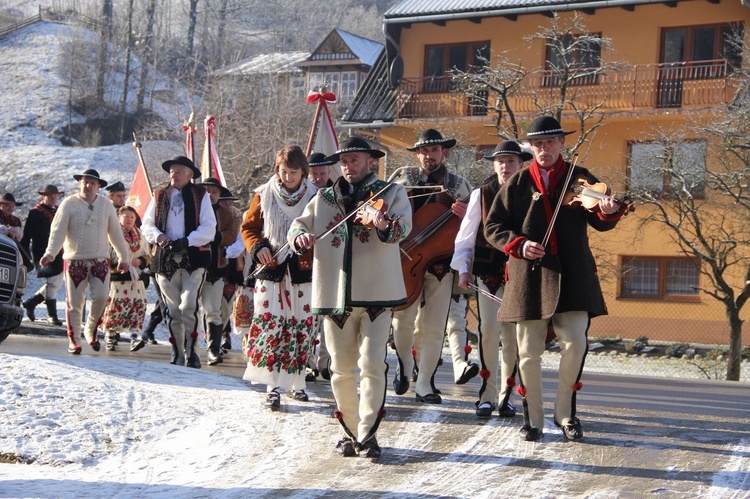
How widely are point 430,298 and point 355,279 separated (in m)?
2.36

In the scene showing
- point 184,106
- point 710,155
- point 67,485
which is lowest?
point 67,485

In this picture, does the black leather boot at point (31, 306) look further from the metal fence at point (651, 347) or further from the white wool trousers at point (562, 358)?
the white wool trousers at point (562, 358)

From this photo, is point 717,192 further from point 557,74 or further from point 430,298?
point 430,298

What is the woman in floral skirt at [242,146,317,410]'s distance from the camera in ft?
29.8

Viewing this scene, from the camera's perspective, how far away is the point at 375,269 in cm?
745

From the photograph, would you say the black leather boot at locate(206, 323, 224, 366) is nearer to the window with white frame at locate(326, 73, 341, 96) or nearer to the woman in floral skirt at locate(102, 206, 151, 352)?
the woman in floral skirt at locate(102, 206, 151, 352)

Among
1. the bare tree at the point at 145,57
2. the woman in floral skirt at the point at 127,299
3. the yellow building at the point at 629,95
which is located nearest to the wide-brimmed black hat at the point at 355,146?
the woman in floral skirt at the point at 127,299

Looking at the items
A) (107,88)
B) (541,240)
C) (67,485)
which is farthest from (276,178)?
(107,88)

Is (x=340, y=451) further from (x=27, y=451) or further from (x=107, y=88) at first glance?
(x=107, y=88)

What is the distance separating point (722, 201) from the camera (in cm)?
2548

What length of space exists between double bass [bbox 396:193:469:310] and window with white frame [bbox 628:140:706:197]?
12635mm

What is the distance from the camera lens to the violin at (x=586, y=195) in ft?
23.2

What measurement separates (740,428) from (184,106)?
43.2 metres

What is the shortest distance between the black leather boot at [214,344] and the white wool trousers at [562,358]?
5.81 meters
